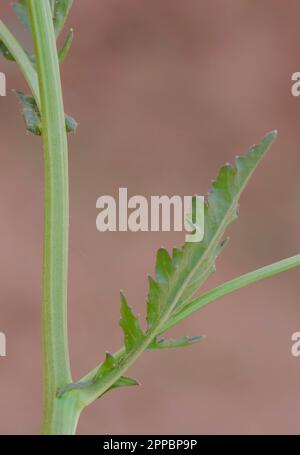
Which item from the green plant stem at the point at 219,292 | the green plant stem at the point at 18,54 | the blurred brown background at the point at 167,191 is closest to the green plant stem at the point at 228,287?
the green plant stem at the point at 219,292

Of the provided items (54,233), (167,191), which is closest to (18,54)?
(54,233)

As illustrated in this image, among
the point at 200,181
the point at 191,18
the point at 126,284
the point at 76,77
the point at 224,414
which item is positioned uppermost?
the point at 191,18

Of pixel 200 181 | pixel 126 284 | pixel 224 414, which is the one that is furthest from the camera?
pixel 200 181

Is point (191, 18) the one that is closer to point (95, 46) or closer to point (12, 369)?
point (95, 46)

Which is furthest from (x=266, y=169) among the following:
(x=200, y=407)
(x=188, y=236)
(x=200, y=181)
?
(x=188, y=236)

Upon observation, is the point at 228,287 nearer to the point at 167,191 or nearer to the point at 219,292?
the point at 219,292

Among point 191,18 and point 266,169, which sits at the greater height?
point 191,18
